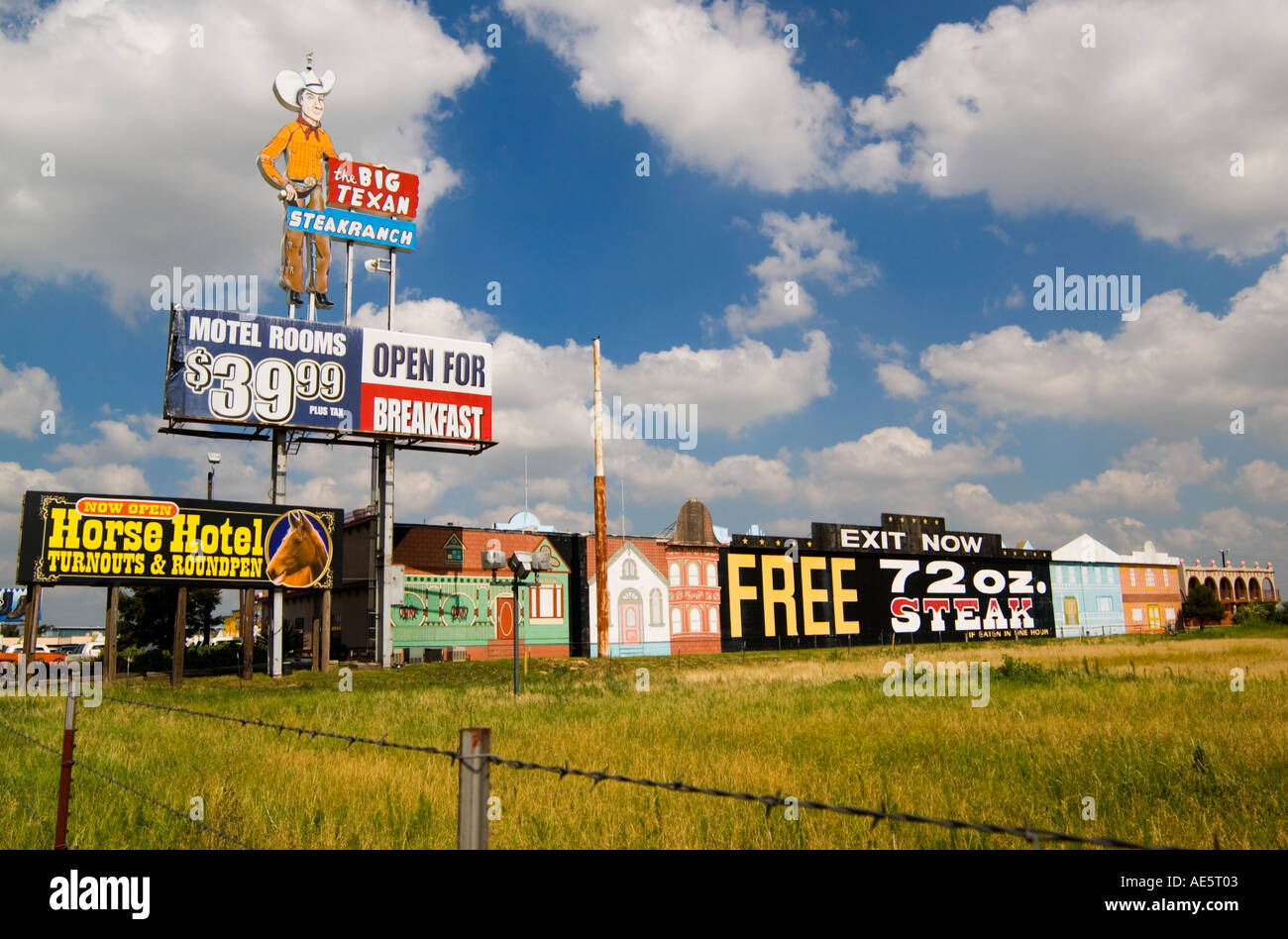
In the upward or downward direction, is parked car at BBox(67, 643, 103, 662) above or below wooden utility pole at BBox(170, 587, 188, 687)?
below

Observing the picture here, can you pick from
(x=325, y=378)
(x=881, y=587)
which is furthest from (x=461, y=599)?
(x=881, y=587)

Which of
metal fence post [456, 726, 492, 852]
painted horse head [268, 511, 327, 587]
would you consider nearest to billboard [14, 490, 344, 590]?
painted horse head [268, 511, 327, 587]

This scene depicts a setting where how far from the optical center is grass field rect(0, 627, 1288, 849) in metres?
7.97

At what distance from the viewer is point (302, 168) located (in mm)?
43281

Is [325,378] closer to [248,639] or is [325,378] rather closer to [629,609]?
[248,639]

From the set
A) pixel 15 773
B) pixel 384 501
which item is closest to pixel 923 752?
pixel 15 773

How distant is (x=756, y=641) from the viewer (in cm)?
5394

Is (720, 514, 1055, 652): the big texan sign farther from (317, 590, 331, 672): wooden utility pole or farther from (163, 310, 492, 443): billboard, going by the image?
(317, 590, 331, 672): wooden utility pole

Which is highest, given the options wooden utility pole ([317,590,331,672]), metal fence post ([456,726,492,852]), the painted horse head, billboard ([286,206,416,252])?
billboard ([286,206,416,252])

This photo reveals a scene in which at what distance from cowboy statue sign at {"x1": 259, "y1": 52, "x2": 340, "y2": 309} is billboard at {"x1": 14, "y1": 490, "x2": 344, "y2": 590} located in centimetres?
→ 1230

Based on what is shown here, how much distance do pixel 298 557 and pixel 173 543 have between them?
4789 mm

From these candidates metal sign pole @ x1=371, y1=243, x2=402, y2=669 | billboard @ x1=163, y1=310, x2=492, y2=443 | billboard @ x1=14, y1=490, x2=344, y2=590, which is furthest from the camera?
metal sign pole @ x1=371, y1=243, x2=402, y2=669

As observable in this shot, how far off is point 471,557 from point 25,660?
64.4 ft
